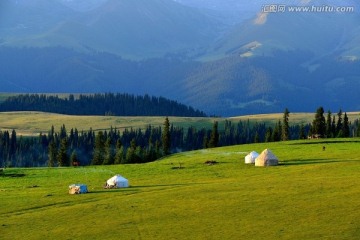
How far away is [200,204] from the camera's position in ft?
262

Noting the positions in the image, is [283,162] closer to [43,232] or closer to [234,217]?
[234,217]

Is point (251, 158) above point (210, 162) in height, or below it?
above

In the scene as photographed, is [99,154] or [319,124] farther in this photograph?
[319,124]

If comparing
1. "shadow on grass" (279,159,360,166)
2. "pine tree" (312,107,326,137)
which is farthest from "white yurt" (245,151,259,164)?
"pine tree" (312,107,326,137)

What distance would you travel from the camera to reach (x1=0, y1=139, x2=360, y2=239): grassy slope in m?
68.5

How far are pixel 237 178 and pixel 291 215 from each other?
3158 cm

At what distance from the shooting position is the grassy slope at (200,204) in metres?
68.5

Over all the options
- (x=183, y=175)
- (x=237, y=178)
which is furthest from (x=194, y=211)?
(x=183, y=175)

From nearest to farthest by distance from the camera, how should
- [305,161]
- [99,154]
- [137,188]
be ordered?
[137,188] → [305,161] → [99,154]

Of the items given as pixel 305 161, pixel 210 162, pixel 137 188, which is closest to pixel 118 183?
pixel 137 188

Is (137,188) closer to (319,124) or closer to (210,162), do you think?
(210,162)

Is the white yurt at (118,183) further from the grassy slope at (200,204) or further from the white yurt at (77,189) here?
the white yurt at (77,189)

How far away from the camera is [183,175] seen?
111375mm

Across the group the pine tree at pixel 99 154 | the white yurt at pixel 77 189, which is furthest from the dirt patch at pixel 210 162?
the pine tree at pixel 99 154
